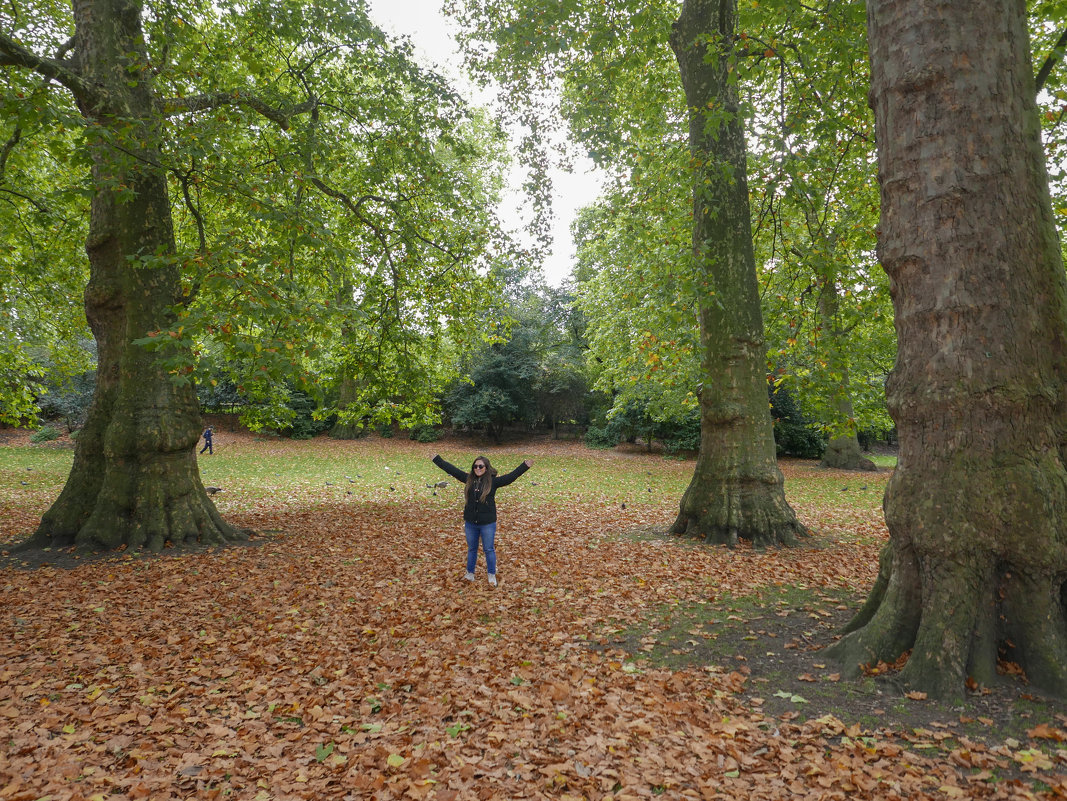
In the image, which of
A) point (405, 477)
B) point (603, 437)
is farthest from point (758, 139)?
point (603, 437)

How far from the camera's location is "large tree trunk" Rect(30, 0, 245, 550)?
26.3 feet

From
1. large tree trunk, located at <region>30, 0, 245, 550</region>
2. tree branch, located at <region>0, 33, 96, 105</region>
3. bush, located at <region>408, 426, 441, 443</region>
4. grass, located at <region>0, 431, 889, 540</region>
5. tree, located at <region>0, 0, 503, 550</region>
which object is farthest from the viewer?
bush, located at <region>408, 426, 441, 443</region>

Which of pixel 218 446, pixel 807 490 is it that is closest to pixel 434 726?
pixel 807 490

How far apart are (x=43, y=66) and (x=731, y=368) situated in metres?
10.6

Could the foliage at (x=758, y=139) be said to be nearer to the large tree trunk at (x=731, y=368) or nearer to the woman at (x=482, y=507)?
the large tree trunk at (x=731, y=368)

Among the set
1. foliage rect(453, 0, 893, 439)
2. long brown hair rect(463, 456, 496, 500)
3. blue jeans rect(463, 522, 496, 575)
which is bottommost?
blue jeans rect(463, 522, 496, 575)

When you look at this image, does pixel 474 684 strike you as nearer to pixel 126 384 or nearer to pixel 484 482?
pixel 484 482

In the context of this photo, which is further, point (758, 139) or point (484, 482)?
point (758, 139)

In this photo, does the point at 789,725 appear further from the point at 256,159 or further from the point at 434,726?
the point at 256,159

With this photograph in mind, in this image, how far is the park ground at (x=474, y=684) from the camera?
3.11 m

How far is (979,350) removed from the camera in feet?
12.0

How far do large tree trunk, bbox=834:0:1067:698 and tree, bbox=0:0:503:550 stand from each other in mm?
6094

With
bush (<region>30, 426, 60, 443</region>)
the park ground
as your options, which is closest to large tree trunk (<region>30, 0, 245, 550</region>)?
the park ground

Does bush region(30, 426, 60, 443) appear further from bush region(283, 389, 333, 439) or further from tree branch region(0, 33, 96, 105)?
tree branch region(0, 33, 96, 105)
